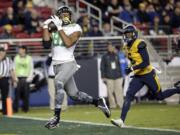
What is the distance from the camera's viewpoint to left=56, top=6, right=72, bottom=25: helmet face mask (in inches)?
488

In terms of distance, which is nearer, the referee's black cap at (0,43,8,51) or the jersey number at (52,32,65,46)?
the jersey number at (52,32,65,46)

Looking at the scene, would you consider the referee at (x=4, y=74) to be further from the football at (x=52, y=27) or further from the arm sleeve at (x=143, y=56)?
the football at (x=52, y=27)

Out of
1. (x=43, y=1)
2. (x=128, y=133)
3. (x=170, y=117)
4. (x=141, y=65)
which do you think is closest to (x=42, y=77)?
(x=43, y=1)

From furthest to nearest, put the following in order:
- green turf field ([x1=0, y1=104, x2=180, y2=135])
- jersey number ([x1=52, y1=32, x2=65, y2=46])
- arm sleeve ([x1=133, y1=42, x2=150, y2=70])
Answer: arm sleeve ([x1=133, y1=42, x2=150, y2=70]), jersey number ([x1=52, y1=32, x2=65, y2=46]), green turf field ([x1=0, y1=104, x2=180, y2=135])

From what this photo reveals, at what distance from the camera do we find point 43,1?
79.2ft

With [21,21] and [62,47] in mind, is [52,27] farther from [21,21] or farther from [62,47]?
[21,21]

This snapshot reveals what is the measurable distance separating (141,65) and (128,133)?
1890mm

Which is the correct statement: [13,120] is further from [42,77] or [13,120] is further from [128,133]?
[42,77]

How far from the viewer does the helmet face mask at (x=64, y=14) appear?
12391 mm

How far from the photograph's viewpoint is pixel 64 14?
12406 mm

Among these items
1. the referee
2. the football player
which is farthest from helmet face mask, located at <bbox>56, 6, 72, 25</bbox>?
the referee

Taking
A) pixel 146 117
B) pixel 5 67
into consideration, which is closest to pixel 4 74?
pixel 5 67

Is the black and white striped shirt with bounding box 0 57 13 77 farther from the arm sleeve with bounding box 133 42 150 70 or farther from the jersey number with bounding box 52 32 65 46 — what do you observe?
the jersey number with bounding box 52 32 65 46

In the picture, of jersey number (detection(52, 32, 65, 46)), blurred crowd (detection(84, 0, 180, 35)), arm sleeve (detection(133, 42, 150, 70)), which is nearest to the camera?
jersey number (detection(52, 32, 65, 46))
